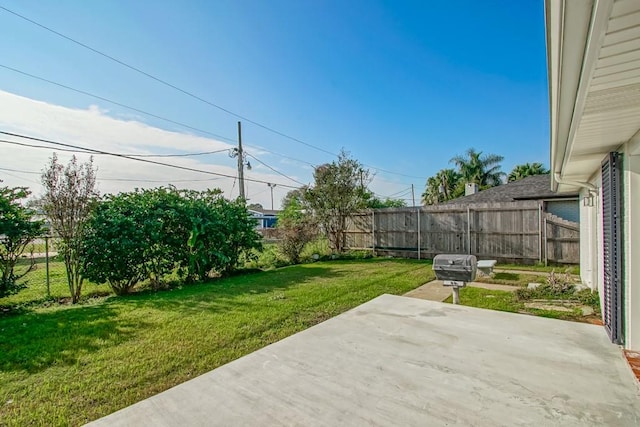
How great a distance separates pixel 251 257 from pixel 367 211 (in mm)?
5451

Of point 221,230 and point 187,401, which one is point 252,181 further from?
point 187,401

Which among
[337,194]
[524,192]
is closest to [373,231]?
[337,194]

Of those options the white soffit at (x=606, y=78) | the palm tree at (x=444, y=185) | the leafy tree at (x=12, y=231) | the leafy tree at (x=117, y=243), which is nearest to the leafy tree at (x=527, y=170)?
the palm tree at (x=444, y=185)

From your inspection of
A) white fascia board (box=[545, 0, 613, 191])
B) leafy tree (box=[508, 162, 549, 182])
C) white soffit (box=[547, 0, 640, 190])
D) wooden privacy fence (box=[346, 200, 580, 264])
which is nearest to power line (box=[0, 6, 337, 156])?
wooden privacy fence (box=[346, 200, 580, 264])

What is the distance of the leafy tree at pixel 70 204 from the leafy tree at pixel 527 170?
1225 inches

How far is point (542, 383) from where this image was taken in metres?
2.50

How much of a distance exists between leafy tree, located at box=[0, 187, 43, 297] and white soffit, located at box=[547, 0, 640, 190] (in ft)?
25.9

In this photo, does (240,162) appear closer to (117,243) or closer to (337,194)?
(337,194)

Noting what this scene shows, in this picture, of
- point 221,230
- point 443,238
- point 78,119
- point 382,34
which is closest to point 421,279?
point 443,238

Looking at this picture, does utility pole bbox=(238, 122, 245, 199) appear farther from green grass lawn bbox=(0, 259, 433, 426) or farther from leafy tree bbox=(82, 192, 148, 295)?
green grass lawn bbox=(0, 259, 433, 426)

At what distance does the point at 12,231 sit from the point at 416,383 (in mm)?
7160

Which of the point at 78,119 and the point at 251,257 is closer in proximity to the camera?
the point at 78,119

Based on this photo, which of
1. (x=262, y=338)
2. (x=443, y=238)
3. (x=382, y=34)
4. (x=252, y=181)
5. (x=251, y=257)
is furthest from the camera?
(x=252, y=181)

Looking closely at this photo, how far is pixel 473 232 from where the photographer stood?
1049cm
